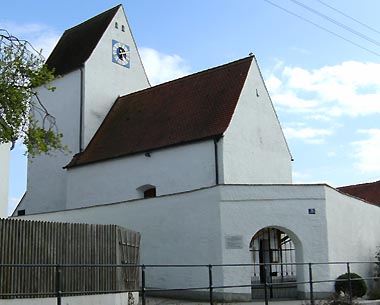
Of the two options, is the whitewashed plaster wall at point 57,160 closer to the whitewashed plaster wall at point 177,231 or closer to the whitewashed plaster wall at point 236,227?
the whitewashed plaster wall at point 177,231

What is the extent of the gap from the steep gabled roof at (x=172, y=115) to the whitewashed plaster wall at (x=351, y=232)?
5902 mm

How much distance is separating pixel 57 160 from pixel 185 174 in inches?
428

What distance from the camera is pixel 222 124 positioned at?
957 inches

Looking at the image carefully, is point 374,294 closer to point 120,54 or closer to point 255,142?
point 255,142

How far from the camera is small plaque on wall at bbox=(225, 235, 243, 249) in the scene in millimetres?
19062

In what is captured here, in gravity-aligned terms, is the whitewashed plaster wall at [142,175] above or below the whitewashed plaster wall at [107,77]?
below

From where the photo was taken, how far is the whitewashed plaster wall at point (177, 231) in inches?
765

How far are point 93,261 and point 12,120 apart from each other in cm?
460

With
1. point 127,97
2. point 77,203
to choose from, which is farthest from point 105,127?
point 77,203

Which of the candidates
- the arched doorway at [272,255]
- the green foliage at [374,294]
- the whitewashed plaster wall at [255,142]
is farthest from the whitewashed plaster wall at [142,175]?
the green foliage at [374,294]

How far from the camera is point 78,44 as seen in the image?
3503 centimetres

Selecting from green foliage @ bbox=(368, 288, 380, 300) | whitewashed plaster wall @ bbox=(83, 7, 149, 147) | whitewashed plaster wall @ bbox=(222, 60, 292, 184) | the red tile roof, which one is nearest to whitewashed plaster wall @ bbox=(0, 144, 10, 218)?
whitewashed plaster wall @ bbox=(83, 7, 149, 147)

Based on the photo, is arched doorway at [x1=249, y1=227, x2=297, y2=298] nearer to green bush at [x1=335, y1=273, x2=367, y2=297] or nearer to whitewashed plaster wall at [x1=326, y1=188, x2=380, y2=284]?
whitewashed plaster wall at [x1=326, y1=188, x2=380, y2=284]

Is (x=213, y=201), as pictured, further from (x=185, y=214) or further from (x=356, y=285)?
(x=356, y=285)
